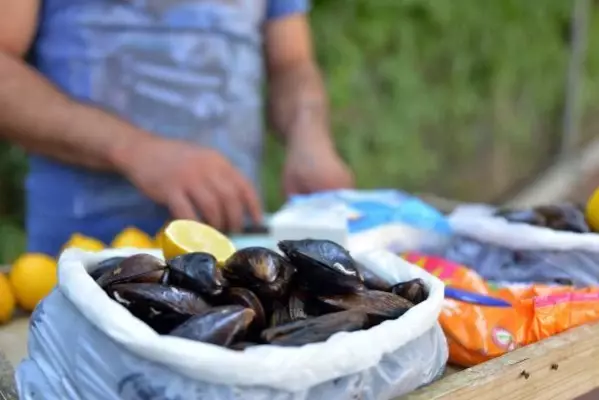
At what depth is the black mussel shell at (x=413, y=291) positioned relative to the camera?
75 cm

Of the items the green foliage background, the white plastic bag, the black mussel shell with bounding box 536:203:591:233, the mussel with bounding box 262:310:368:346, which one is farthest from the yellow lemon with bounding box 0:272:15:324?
the green foliage background

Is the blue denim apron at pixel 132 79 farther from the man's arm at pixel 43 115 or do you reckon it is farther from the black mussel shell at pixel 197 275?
the black mussel shell at pixel 197 275

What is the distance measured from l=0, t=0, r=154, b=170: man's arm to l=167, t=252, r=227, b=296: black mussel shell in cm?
66

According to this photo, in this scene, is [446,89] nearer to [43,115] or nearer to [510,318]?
[43,115]

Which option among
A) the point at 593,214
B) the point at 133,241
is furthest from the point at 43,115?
the point at 593,214

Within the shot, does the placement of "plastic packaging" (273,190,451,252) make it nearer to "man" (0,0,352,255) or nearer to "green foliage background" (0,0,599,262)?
"man" (0,0,352,255)

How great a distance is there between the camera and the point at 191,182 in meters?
1.29

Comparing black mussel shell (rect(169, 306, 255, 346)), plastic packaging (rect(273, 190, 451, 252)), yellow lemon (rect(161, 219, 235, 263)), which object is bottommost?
plastic packaging (rect(273, 190, 451, 252))

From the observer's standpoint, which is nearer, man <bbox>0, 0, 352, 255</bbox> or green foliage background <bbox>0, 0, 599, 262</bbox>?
man <bbox>0, 0, 352, 255</bbox>

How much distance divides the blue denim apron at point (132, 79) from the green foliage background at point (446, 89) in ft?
2.59

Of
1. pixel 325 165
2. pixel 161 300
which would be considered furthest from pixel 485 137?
pixel 161 300

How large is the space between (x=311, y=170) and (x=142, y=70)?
38 cm

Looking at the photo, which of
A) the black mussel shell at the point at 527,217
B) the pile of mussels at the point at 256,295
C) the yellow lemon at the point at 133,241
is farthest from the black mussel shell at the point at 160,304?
the black mussel shell at the point at 527,217

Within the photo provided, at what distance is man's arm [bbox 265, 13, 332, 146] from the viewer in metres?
1.71
